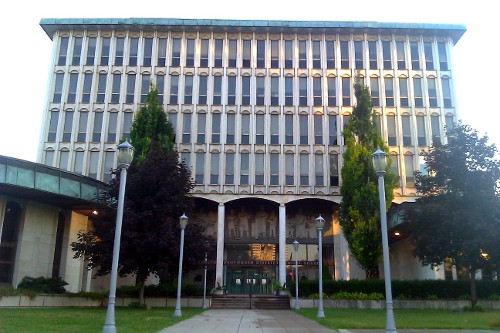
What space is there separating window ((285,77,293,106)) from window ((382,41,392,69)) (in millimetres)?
10103

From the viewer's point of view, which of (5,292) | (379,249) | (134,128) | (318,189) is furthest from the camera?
(318,189)

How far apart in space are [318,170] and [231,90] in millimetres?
12375

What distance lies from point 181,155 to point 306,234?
49.3 feet

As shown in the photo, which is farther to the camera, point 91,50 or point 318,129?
point 91,50

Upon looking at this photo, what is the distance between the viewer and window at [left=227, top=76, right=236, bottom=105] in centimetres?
4980

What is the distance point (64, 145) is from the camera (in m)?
47.3

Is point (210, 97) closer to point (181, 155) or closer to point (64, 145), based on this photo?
point (181, 155)

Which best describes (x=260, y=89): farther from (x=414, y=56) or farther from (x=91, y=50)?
(x=91, y=50)

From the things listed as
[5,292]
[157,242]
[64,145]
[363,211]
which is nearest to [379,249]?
[363,211]

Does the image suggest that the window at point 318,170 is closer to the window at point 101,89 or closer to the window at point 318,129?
the window at point 318,129

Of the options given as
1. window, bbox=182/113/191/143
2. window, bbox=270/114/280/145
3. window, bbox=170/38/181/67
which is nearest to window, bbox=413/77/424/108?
window, bbox=270/114/280/145

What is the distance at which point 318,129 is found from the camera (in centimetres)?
4888

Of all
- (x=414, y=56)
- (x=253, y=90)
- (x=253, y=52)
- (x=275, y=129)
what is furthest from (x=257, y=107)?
(x=414, y=56)

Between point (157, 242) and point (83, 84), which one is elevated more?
point (83, 84)
